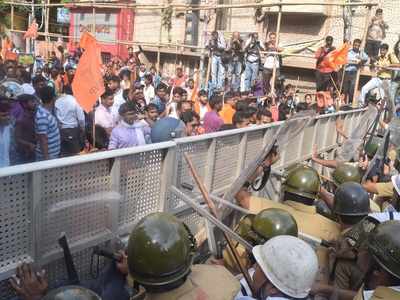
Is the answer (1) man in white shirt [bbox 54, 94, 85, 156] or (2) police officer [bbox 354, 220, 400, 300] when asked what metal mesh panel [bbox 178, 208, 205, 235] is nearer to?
(2) police officer [bbox 354, 220, 400, 300]

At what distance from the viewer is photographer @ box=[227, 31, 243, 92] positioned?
37.1ft

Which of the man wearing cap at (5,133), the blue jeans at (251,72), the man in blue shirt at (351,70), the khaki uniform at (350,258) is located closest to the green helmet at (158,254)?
the khaki uniform at (350,258)

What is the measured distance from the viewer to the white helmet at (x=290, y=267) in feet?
6.18

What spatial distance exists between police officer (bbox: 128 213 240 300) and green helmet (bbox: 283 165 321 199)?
1.67m

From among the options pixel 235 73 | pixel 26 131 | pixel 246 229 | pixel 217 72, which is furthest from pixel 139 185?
pixel 217 72

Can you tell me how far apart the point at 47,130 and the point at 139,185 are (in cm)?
221

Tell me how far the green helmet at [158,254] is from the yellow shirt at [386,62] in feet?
29.8

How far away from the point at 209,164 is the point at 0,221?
1.85 meters

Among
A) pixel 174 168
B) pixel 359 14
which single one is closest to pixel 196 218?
pixel 174 168

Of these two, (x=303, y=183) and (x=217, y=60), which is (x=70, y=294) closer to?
(x=303, y=183)

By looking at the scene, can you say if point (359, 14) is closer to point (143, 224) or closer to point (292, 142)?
point (292, 142)

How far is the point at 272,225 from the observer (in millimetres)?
2539

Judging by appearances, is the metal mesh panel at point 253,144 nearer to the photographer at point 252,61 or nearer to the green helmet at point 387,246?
the green helmet at point 387,246

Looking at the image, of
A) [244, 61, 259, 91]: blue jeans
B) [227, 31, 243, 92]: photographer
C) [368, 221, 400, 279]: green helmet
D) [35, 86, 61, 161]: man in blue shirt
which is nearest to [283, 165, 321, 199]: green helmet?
[368, 221, 400, 279]: green helmet
